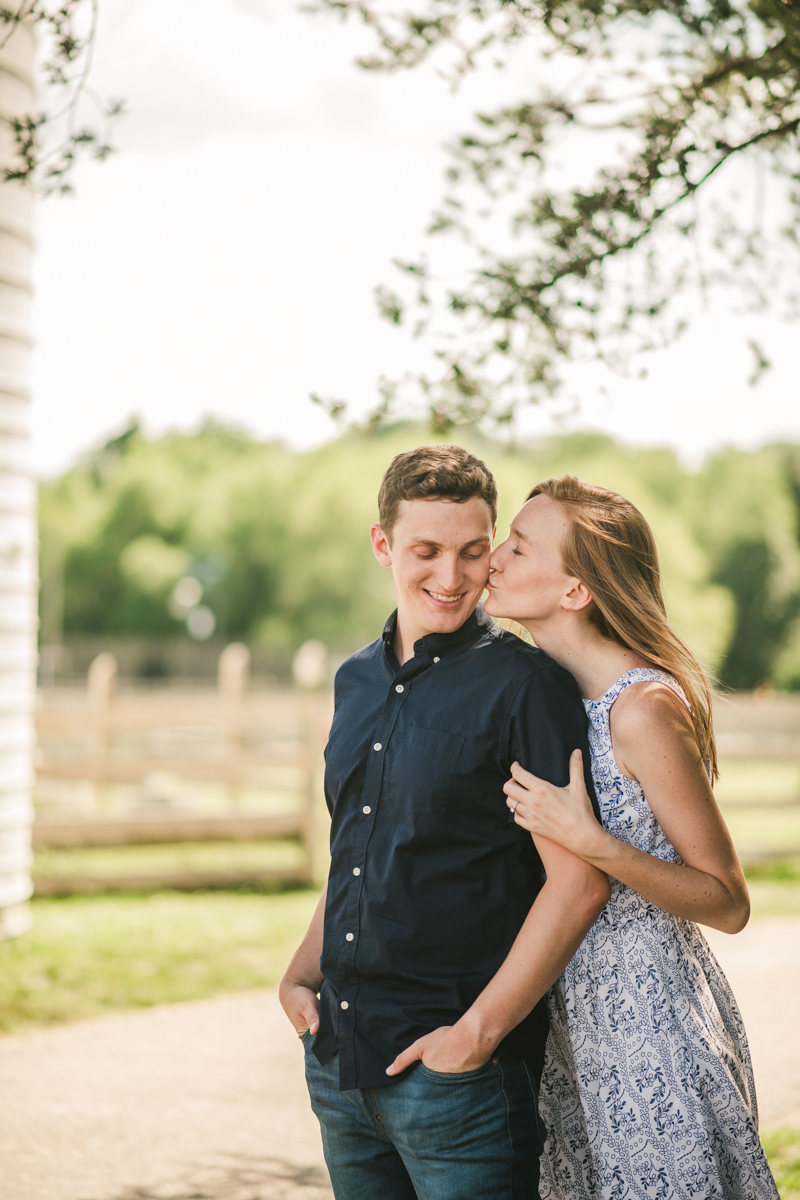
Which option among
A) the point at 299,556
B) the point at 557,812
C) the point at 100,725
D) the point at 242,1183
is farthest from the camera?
the point at 299,556

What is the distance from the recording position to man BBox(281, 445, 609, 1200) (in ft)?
6.68

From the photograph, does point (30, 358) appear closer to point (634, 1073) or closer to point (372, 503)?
point (634, 1073)

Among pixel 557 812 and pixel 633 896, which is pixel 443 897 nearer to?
pixel 557 812

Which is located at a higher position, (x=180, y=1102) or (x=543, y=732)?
(x=543, y=732)

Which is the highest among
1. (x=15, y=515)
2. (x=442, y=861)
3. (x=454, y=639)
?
(x=15, y=515)

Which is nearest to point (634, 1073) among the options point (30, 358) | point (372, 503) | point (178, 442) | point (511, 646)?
point (511, 646)

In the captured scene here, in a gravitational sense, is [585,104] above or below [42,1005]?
above

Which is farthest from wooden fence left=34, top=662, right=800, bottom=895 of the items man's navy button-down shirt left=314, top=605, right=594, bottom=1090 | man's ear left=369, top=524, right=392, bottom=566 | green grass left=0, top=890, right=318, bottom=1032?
man's navy button-down shirt left=314, top=605, right=594, bottom=1090

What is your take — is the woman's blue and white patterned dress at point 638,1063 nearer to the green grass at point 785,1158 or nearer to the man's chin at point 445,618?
the man's chin at point 445,618

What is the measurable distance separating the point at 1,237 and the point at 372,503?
2217 inches

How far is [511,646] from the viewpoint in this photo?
225 cm

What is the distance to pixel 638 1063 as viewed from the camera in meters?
2.21

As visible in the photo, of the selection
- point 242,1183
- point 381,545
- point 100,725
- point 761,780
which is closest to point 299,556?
point 761,780

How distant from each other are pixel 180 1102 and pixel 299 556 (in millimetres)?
58712
